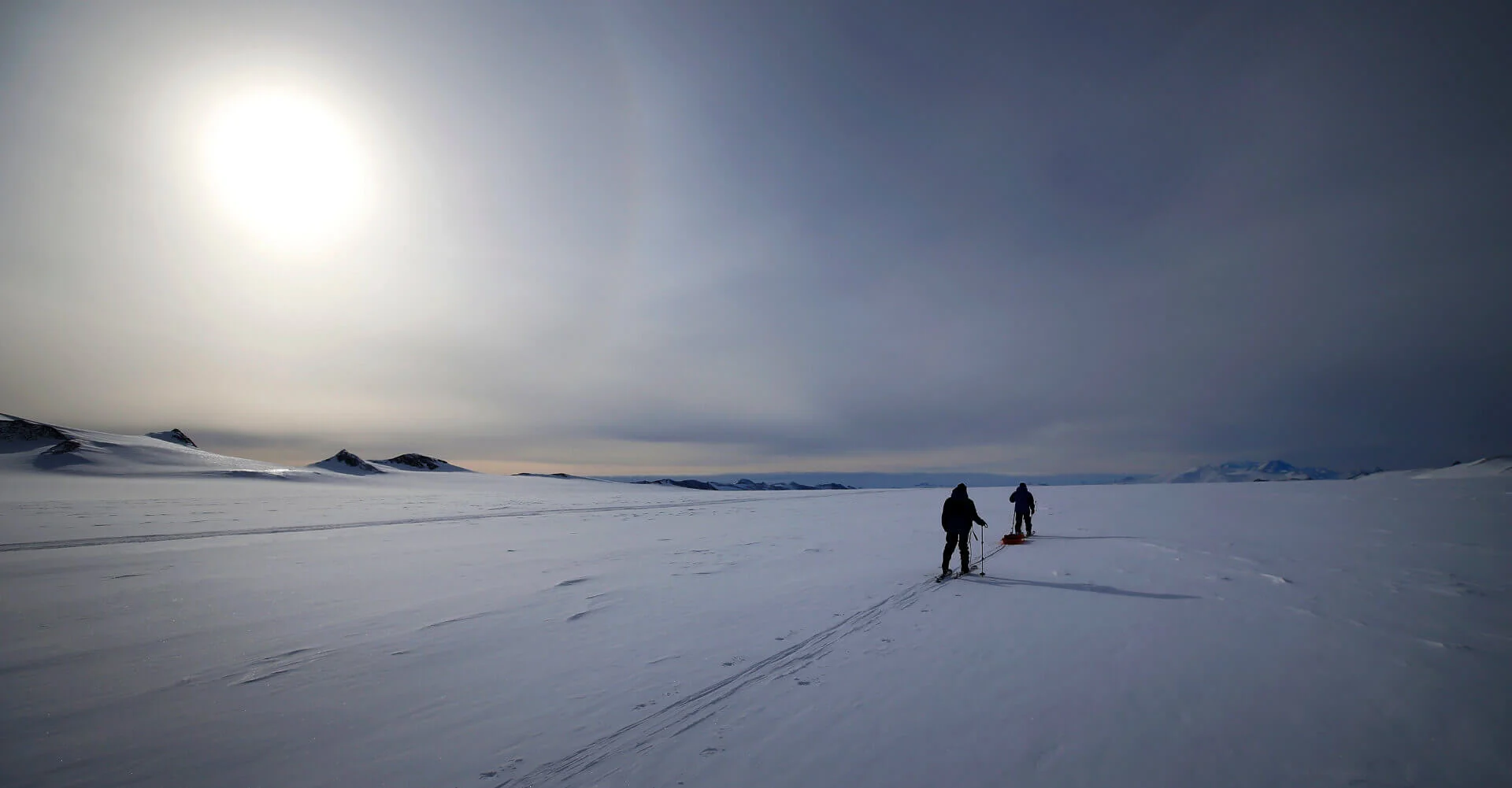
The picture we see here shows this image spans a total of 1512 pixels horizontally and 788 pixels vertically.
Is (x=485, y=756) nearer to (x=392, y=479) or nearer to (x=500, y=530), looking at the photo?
(x=500, y=530)

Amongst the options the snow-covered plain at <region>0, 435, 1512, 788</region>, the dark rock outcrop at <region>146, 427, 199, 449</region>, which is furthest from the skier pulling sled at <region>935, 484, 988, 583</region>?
the dark rock outcrop at <region>146, 427, 199, 449</region>

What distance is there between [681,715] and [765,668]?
4.58ft

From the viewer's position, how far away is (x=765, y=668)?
620cm

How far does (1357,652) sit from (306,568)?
19285 mm

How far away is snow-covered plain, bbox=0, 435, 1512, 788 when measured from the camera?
13.8 ft

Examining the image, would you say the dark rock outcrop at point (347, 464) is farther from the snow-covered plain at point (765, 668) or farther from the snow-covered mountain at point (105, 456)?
the snow-covered plain at point (765, 668)

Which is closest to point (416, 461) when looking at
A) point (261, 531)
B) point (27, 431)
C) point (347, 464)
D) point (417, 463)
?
point (417, 463)

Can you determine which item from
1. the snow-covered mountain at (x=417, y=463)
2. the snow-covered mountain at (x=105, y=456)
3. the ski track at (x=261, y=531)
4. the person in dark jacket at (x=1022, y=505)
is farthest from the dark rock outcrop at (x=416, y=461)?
the person in dark jacket at (x=1022, y=505)

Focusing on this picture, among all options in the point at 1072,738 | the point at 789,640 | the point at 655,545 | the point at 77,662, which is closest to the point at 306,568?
the point at 77,662

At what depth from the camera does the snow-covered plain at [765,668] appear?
165 inches

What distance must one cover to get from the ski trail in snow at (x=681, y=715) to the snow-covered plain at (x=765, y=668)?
39 millimetres

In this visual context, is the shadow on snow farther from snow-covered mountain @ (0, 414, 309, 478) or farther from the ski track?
snow-covered mountain @ (0, 414, 309, 478)

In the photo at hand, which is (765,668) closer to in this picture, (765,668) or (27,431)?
(765,668)

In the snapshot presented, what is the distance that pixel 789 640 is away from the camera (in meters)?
7.20
